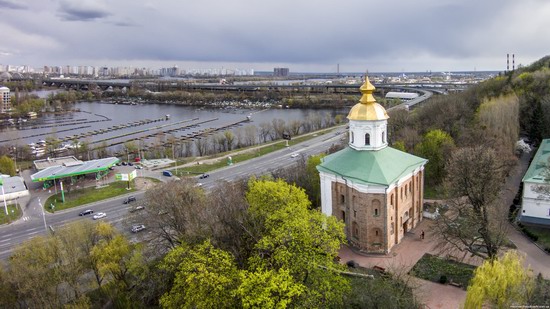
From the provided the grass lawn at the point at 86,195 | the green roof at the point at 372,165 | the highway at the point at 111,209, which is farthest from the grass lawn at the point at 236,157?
the green roof at the point at 372,165

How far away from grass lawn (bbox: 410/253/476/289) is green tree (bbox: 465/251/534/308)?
7783mm

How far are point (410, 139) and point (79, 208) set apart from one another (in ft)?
117

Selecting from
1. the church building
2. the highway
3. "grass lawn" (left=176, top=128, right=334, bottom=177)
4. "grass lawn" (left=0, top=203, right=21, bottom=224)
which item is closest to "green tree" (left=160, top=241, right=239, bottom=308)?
the highway

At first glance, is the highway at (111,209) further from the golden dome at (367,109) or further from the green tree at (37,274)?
the golden dome at (367,109)

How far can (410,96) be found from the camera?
13950 centimetres

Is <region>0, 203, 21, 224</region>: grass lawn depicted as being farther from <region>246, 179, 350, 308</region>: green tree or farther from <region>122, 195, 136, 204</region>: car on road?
<region>246, 179, 350, 308</region>: green tree

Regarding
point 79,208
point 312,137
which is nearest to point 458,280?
point 79,208

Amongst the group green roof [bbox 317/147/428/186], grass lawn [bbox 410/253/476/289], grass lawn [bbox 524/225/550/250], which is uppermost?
green roof [bbox 317/147/428/186]

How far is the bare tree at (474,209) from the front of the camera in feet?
75.9

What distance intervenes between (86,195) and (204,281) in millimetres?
32869

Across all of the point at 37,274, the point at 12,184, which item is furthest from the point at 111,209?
the point at 37,274

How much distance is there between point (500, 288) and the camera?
1483cm

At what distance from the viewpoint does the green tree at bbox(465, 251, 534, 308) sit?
14695 millimetres

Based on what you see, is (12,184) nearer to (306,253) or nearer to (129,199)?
(129,199)
